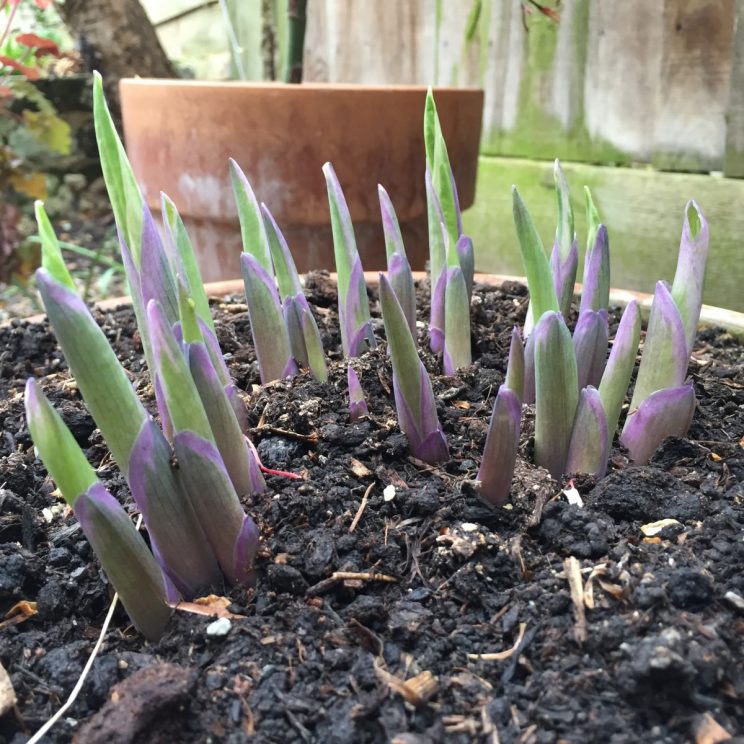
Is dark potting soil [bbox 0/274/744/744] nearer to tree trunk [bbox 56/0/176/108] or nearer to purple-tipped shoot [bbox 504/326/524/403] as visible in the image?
purple-tipped shoot [bbox 504/326/524/403]

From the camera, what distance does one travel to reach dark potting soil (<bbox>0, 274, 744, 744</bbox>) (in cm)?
45

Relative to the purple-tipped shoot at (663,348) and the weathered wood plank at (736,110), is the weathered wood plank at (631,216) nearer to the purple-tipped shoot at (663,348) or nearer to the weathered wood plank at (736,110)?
the weathered wood plank at (736,110)

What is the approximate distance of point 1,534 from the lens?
2.15ft

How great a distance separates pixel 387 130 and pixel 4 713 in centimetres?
113

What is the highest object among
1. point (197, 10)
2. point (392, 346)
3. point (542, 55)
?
point (197, 10)

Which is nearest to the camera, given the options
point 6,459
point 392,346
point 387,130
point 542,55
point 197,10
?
point 392,346

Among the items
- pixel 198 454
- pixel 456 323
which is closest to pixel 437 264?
pixel 456 323

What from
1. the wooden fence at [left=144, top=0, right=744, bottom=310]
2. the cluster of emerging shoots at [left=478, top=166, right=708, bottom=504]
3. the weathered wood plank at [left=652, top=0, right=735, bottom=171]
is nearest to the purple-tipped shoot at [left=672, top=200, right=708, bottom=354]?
the cluster of emerging shoots at [left=478, top=166, right=708, bottom=504]

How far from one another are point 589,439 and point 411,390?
0.52ft

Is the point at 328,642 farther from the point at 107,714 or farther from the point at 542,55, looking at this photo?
the point at 542,55

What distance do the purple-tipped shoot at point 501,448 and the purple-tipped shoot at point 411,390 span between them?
0.08 meters

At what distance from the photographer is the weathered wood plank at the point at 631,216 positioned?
165cm

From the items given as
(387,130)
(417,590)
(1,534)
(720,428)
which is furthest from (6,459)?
(387,130)

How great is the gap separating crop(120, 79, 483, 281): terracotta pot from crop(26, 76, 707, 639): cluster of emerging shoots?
56cm
